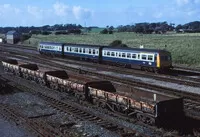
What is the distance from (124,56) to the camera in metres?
39.3

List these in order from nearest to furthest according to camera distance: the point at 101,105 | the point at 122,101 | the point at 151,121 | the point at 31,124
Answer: the point at 151,121, the point at 31,124, the point at 122,101, the point at 101,105

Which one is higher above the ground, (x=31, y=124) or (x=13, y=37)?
(x=13, y=37)

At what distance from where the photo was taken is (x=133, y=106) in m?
18.7

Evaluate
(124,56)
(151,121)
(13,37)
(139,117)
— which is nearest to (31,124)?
(139,117)

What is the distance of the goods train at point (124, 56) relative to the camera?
117ft

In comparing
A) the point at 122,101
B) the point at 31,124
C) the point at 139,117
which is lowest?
the point at 31,124

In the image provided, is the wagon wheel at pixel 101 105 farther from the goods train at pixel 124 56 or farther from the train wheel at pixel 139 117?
the goods train at pixel 124 56

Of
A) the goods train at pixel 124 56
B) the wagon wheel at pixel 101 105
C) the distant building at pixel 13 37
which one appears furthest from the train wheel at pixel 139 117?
the distant building at pixel 13 37

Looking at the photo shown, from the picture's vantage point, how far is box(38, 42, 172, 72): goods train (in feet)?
117

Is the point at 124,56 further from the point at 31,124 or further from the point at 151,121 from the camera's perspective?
the point at 31,124

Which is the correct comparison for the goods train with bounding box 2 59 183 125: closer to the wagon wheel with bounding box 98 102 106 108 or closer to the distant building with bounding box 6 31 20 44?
the wagon wheel with bounding box 98 102 106 108

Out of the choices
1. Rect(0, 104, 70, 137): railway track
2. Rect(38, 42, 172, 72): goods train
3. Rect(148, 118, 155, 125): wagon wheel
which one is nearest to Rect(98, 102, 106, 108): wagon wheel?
Rect(148, 118, 155, 125): wagon wheel

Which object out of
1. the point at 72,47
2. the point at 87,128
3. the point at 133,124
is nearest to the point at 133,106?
the point at 133,124

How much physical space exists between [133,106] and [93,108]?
3.91m
